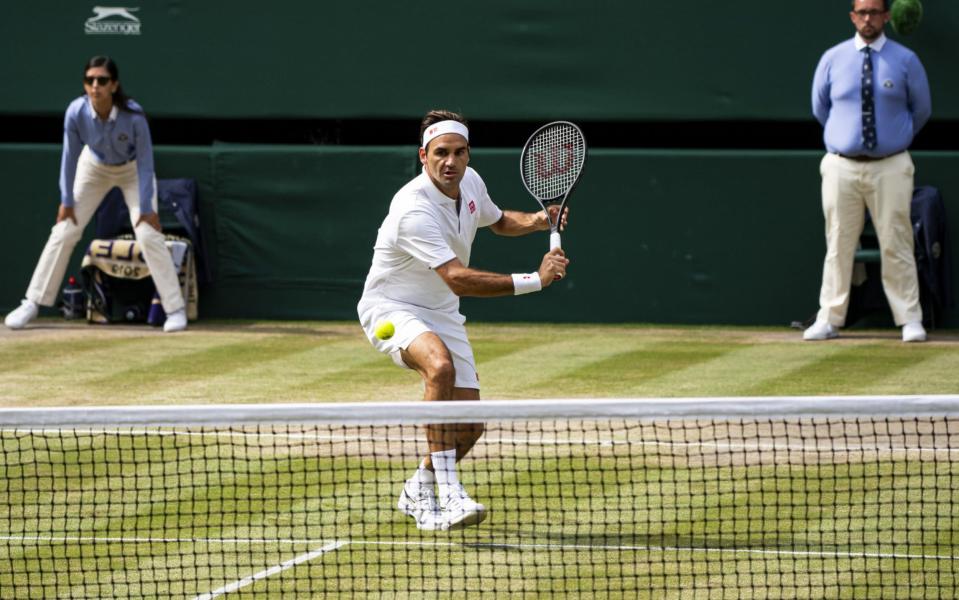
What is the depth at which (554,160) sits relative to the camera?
7648 mm

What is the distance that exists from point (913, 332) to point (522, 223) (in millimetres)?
5234

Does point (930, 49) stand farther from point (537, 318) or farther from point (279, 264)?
point (279, 264)

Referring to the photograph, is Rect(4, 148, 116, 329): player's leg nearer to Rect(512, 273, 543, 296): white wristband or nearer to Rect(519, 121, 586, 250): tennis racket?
Rect(519, 121, 586, 250): tennis racket

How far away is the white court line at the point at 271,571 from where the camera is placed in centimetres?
561

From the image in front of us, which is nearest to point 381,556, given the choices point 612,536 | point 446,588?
point 446,588

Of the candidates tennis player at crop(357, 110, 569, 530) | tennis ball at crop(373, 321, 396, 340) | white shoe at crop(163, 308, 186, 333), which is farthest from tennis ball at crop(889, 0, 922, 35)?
tennis ball at crop(373, 321, 396, 340)

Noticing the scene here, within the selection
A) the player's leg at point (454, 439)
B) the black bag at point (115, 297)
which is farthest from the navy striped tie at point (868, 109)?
the black bag at point (115, 297)

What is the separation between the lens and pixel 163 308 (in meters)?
12.8

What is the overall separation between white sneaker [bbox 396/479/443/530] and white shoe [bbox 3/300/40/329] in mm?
6675

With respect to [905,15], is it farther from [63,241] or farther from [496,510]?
[496,510]

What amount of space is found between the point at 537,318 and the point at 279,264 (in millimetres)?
2236

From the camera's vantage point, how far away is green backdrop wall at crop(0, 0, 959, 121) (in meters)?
13.1

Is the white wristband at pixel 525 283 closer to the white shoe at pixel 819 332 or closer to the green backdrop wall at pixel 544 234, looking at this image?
the white shoe at pixel 819 332

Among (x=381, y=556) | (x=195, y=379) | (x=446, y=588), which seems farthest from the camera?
(x=195, y=379)
